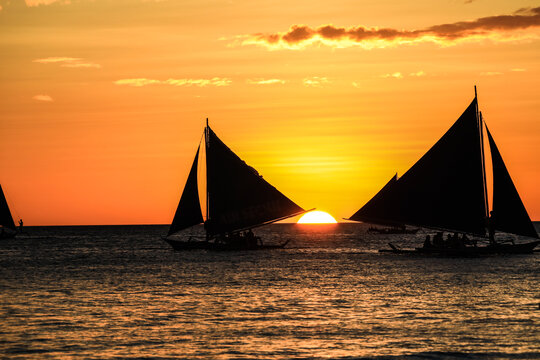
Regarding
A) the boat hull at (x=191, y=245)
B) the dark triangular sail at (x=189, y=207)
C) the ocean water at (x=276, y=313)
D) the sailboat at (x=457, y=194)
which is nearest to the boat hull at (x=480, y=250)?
the sailboat at (x=457, y=194)

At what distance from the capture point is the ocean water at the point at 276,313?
108 ft

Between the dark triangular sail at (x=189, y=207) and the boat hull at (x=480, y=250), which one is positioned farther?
the dark triangular sail at (x=189, y=207)

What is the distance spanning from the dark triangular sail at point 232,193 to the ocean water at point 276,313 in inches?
502

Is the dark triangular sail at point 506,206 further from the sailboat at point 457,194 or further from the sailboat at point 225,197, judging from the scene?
the sailboat at point 225,197

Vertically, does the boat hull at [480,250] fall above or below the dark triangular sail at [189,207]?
below

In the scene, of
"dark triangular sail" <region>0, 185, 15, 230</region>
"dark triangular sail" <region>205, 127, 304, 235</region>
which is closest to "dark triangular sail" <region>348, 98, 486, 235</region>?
"dark triangular sail" <region>205, 127, 304, 235</region>

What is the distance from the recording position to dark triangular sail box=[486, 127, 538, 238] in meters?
72.1

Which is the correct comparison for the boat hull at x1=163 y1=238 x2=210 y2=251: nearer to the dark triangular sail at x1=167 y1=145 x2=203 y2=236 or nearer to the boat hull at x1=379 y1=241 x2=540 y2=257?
the dark triangular sail at x1=167 y1=145 x2=203 y2=236

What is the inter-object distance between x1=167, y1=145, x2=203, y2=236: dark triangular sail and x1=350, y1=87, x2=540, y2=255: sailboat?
1865 centimetres

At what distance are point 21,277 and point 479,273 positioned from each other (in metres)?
38.0

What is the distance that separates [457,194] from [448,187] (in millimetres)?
1054

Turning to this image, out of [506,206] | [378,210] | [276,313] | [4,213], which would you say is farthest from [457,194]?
[4,213]

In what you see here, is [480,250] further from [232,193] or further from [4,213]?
[4,213]

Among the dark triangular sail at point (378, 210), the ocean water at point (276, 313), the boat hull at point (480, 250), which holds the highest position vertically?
the dark triangular sail at point (378, 210)
